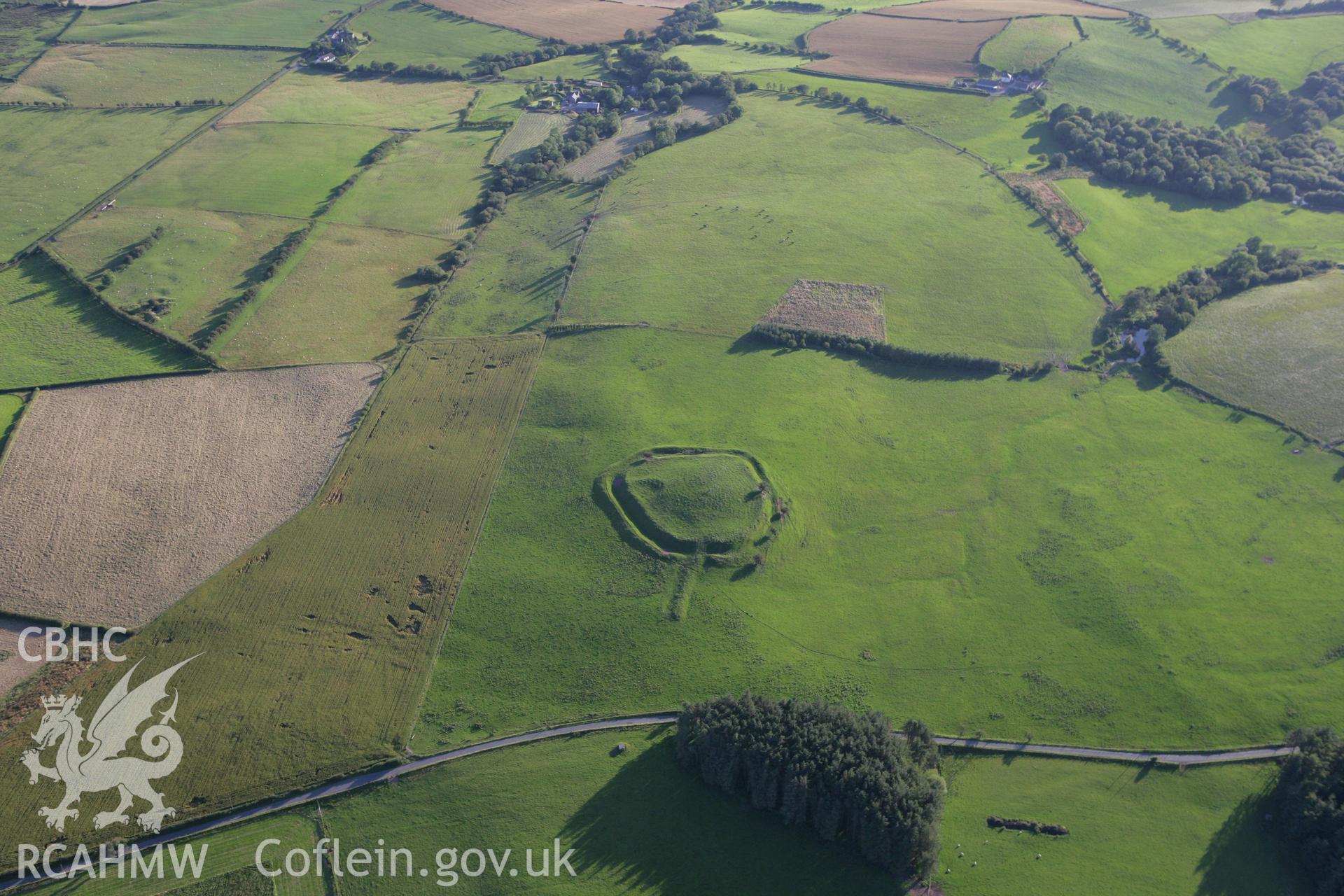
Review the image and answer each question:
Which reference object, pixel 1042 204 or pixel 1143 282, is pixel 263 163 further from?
pixel 1143 282

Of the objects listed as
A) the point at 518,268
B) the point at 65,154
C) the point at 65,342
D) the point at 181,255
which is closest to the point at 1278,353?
the point at 518,268

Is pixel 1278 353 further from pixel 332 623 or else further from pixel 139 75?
Result: pixel 139 75

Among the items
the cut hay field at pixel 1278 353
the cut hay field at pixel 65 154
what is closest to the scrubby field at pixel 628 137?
the cut hay field at pixel 65 154

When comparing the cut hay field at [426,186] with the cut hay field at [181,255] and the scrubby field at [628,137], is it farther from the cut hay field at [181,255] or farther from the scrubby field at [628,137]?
the scrubby field at [628,137]

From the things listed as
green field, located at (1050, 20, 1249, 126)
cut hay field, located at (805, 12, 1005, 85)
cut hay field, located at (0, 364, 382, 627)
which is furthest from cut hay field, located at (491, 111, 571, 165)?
green field, located at (1050, 20, 1249, 126)

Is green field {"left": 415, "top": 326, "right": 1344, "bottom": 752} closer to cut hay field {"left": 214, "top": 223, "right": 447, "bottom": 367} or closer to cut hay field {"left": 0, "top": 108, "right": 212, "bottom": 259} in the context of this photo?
cut hay field {"left": 214, "top": 223, "right": 447, "bottom": 367}

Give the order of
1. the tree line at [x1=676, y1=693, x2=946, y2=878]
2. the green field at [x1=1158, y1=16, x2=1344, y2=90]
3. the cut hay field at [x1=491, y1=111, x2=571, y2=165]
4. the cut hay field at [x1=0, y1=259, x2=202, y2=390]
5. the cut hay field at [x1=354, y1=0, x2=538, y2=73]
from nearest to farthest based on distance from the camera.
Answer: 1. the tree line at [x1=676, y1=693, x2=946, y2=878]
2. the cut hay field at [x1=0, y1=259, x2=202, y2=390]
3. the cut hay field at [x1=491, y1=111, x2=571, y2=165]
4. the green field at [x1=1158, y1=16, x2=1344, y2=90]
5. the cut hay field at [x1=354, y1=0, x2=538, y2=73]

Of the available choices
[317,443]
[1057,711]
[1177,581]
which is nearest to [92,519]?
[317,443]
